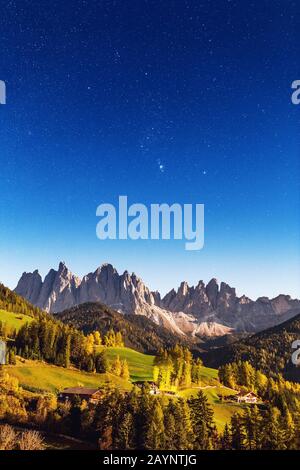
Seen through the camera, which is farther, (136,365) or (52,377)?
(136,365)

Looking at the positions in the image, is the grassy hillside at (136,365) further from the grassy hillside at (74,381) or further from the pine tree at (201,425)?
the pine tree at (201,425)

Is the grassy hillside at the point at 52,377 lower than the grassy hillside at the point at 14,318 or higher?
lower

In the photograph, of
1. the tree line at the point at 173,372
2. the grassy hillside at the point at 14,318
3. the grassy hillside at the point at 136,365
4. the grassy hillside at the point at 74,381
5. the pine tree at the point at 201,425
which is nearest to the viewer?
the pine tree at the point at 201,425

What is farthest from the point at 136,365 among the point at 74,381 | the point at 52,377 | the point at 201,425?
the point at 201,425

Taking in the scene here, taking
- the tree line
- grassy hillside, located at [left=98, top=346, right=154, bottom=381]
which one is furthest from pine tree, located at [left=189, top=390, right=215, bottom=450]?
grassy hillside, located at [left=98, top=346, right=154, bottom=381]

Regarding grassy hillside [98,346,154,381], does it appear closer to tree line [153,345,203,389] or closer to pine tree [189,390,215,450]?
tree line [153,345,203,389]

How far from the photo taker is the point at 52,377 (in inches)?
3681

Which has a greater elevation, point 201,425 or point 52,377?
point 52,377

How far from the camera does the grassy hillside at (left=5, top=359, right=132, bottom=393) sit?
278 ft

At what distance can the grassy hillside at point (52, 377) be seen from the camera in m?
84.8

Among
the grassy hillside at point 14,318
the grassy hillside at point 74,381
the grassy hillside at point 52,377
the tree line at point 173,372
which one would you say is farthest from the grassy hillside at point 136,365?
the grassy hillside at point 14,318

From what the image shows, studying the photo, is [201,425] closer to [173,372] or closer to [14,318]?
[173,372]

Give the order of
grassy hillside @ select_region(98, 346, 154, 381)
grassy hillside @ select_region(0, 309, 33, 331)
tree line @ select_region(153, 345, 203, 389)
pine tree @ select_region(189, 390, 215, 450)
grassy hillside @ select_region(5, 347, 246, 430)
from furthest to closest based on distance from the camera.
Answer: grassy hillside @ select_region(0, 309, 33, 331)
grassy hillside @ select_region(98, 346, 154, 381)
tree line @ select_region(153, 345, 203, 389)
grassy hillside @ select_region(5, 347, 246, 430)
pine tree @ select_region(189, 390, 215, 450)
